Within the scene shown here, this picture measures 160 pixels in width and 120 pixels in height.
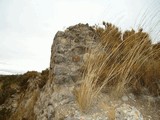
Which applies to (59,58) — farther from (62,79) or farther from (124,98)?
(124,98)

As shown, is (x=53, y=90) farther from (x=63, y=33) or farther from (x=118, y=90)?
(x=63, y=33)

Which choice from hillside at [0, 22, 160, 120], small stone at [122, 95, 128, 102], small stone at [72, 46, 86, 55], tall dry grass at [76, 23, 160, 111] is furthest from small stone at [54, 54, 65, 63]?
small stone at [122, 95, 128, 102]

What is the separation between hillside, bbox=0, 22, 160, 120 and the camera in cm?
436

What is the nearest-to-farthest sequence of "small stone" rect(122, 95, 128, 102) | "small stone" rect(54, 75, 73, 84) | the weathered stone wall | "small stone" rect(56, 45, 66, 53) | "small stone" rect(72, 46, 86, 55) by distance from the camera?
"small stone" rect(122, 95, 128, 102)
"small stone" rect(54, 75, 73, 84)
the weathered stone wall
"small stone" rect(56, 45, 66, 53)
"small stone" rect(72, 46, 86, 55)

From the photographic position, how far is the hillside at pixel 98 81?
4.36 meters

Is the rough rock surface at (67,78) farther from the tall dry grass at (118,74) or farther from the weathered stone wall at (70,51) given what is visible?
the tall dry grass at (118,74)

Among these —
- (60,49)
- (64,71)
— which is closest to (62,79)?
(64,71)

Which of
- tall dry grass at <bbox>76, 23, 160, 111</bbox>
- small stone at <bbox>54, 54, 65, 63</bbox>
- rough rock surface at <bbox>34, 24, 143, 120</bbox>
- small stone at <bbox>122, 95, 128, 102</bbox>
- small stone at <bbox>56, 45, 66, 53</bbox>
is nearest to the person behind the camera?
rough rock surface at <bbox>34, 24, 143, 120</bbox>

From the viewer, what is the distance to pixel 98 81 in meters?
4.87

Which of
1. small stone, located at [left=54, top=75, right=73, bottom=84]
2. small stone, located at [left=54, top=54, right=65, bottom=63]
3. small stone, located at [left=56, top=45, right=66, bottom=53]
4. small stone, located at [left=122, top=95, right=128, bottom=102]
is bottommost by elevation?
small stone, located at [left=122, top=95, right=128, bottom=102]

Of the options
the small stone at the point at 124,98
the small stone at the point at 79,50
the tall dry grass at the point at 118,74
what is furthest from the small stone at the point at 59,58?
the small stone at the point at 124,98

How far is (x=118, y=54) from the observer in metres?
5.34

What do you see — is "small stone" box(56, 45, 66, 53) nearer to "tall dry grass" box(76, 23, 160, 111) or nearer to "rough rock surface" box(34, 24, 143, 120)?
"rough rock surface" box(34, 24, 143, 120)

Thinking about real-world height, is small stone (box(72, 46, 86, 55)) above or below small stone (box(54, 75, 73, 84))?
above
